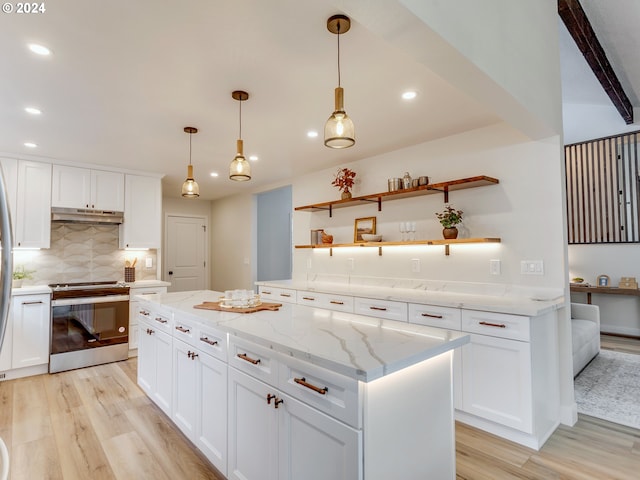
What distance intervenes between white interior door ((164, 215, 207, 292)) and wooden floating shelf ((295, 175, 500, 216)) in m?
3.40

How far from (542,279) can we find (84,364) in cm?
467

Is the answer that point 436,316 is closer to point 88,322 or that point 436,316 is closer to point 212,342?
point 212,342

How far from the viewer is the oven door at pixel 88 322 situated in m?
3.89

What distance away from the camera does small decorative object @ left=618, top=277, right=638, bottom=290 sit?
4.93m

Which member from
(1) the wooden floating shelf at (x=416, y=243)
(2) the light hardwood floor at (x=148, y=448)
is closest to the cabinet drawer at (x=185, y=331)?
(2) the light hardwood floor at (x=148, y=448)

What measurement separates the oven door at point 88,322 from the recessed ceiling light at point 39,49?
2.82m

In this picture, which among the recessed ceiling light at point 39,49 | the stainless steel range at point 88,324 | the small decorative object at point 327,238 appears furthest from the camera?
the small decorative object at point 327,238

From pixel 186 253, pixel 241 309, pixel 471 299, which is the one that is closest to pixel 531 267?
pixel 471 299

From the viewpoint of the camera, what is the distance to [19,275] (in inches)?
158

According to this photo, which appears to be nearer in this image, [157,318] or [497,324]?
[497,324]

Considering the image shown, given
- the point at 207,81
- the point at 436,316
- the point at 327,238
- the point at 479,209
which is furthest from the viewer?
the point at 327,238

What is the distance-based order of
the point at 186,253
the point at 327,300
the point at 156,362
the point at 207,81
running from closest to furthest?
the point at 207,81 < the point at 156,362 < the point at 327,300 < the point at 186,253

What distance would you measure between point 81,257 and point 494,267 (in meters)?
4.83

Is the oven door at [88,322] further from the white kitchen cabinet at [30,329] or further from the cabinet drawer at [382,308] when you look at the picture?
the cabinet drawer at [382,308]
